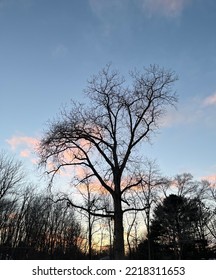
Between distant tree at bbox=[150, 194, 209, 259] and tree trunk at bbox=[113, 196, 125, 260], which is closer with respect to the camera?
tree trunk at bbox=[113, 196, 125, 260]

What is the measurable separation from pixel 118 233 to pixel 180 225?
31.4 m

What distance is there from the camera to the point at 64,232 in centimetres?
6894

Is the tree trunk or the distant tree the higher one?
the distant tree

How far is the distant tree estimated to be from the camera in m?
43.9

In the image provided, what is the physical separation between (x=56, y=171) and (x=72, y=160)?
4.27 feet

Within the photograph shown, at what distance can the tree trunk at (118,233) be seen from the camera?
641 inches

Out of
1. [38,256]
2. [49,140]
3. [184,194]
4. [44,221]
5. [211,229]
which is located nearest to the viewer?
[49,140]

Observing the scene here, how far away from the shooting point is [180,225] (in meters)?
45.2

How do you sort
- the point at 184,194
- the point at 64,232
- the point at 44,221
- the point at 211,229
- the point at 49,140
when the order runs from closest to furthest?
the point at 49,140
the point at 184,194
the point at 211,229
the point at 44,221
the point at 64,232

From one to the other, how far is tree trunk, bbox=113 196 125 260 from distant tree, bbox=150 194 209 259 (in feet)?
93.9
